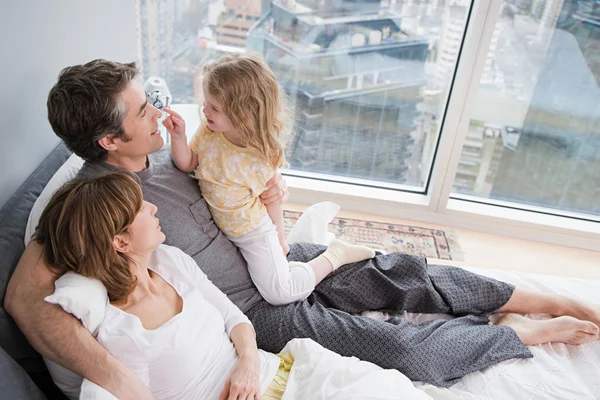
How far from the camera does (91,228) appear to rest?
4.12ft

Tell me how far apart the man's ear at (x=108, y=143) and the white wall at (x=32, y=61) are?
0.86ft

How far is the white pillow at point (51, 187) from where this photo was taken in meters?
1.42

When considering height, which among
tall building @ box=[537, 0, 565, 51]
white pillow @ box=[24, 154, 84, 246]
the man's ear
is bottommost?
white pillow @ box=[24, 154, 84, 246]

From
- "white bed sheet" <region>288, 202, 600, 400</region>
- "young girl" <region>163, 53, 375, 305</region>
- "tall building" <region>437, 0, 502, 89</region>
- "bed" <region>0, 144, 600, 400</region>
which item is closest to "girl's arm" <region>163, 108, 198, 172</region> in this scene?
"young girl" <region>163, 53, 375, 305</region>

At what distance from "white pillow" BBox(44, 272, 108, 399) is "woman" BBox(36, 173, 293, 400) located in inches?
0.7

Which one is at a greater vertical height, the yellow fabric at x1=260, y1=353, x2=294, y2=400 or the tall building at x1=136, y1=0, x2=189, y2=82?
the tall building at x1=136, y1=0, x2=189, y2=82

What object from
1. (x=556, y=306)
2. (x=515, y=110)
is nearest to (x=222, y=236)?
(x=556, y=306)

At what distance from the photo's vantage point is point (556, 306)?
1.91 m

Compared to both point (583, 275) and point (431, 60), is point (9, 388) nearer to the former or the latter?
point (431, 60)

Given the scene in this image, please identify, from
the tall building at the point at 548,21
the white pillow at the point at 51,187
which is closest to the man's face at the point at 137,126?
the white pillow at the point at 51,187

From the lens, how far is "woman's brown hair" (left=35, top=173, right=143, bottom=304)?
125cm

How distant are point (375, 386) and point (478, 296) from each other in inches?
24.8

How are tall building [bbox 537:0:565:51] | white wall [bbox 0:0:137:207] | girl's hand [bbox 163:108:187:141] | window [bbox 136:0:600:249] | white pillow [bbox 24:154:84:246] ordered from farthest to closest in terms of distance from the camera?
window [bbox 136:0:600:249]
tall building [bbox 537:0:565:51]
girl's hand [bbox 163:108:187:141]
white wall [bbox 0:0:137:207]
white pillow [bbox 24:154:84:246]

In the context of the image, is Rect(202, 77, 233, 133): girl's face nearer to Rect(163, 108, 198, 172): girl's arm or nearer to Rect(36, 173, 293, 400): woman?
Rect(163, 108, 198, 172): girl's arm
